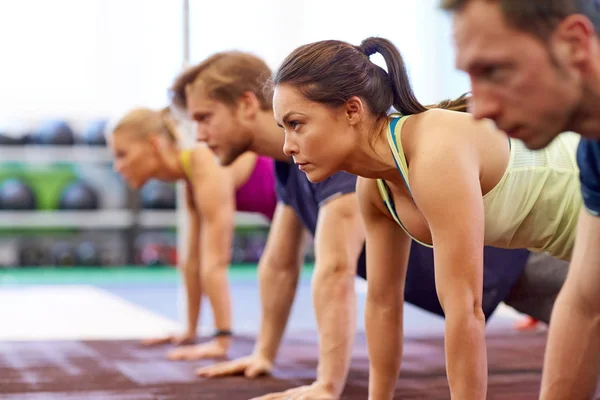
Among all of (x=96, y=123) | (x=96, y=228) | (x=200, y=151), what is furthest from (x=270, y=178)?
(x=96, y=228)

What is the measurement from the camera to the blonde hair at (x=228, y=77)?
245 cm

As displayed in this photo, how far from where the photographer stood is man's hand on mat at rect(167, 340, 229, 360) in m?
3.01

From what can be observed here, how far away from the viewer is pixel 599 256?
121cm

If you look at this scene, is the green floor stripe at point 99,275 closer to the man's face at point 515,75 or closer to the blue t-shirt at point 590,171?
the blue t-shirt at point 590,171

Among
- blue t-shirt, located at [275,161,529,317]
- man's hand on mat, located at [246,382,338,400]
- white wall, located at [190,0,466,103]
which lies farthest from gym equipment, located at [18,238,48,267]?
man's hand on mat, located at [246,382,338,400]

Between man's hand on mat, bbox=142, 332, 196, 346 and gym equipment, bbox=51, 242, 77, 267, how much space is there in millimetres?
3548

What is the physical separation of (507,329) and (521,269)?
145 cm

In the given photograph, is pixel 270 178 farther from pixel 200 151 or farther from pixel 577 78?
pixel 577 78

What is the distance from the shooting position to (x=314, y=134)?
1.52 metres

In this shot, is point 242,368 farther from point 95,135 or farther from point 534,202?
point 95,135

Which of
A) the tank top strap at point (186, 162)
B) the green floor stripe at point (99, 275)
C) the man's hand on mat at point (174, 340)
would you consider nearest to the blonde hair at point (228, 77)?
the tank top strap at point (186, 162)

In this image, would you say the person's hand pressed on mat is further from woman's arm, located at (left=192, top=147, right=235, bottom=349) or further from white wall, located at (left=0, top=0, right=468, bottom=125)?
white wall, located at (left=0, top=0, right=468, bottom=125)

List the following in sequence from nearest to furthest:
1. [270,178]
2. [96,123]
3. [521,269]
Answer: [521,269] < [270,178] < [96,123]

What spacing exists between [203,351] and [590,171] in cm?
216
